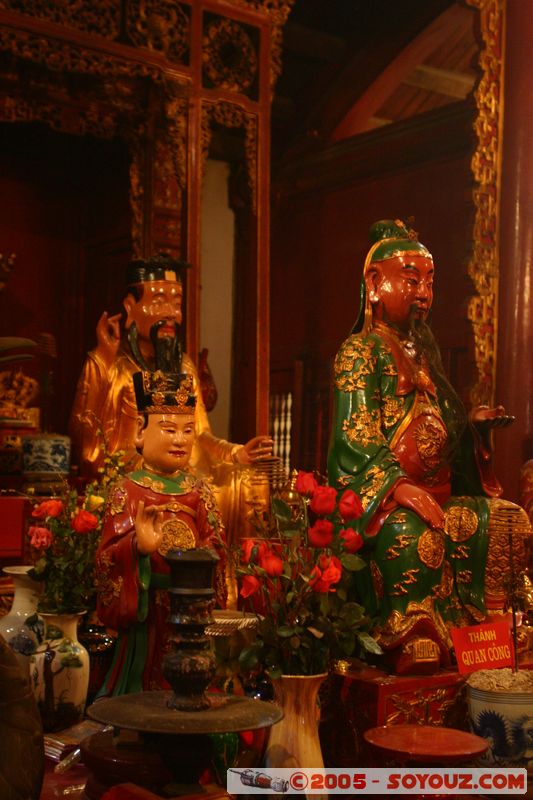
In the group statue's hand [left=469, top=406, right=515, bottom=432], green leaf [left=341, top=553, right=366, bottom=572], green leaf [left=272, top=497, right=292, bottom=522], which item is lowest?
green leaf [left=341, top=553, right=366, bottom=572]

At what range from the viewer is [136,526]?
267 cm

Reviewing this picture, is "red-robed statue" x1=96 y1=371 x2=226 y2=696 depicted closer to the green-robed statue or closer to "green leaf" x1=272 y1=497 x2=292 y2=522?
"green leaf" x1=272 y1=497 x2=292 y2=522

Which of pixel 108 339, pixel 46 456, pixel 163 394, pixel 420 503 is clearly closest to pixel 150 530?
pixel 163 394

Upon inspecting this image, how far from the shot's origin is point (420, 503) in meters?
3.03

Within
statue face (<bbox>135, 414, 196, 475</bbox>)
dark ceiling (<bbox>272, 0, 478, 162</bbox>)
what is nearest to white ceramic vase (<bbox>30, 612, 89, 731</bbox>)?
statue face (<bbox>135, 414, 196, 475</bbox>)

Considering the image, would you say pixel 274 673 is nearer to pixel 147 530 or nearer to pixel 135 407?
pixel 147 530

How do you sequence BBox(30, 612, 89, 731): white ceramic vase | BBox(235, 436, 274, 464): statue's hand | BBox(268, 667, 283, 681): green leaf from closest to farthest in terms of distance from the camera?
1. BBox(268, 667, 283, 681): green leaf
2. BBox(30, 612, 89, 731): white ceramic vase
3. BBox(235, 436, 274, 464): statue's hand

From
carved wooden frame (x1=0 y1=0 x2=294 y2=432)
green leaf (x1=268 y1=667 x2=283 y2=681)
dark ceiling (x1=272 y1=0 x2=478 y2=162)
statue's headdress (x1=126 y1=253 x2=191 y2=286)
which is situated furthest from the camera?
dark ceiling (x1=272 y1=0 x2=478 y2=162)

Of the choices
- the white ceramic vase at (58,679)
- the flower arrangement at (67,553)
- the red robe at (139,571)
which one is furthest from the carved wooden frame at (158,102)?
the white ceramic vase at (58,679)

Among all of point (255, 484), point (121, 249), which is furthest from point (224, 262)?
point (255, 484)

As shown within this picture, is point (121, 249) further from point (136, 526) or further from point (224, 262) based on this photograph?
point (136, 526)

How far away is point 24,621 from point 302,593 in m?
0.79

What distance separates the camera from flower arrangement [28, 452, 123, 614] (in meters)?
2.96

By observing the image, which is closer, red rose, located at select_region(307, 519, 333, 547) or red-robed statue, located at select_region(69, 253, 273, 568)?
red rose, located at select_region(307, 519, 333, 547)
